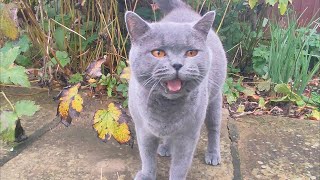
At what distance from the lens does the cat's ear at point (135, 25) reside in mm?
1398

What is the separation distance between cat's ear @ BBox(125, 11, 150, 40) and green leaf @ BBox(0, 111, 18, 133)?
2.01 feet

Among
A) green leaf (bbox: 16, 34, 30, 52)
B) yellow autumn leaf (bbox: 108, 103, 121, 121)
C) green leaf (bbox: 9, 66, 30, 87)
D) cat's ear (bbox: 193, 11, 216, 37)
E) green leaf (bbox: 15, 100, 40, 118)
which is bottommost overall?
yellow autumn leaf (bbox: 108, 103, 121, 121)

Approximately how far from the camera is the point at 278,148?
1996 mm

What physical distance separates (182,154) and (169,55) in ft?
1.46

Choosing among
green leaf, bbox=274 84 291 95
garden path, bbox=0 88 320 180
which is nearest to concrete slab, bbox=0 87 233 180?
garden path, bbox=0 88 320 180

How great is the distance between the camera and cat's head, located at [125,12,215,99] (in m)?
1.34

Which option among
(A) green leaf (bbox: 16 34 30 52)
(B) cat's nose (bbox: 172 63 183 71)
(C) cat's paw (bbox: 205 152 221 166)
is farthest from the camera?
(A) green leaf (bbox: 16 34 30 52)

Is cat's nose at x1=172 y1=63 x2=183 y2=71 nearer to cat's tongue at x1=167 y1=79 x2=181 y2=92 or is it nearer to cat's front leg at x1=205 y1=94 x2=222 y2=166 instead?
cat's tongue at x1=167 y1=79 x2=181 y2=92

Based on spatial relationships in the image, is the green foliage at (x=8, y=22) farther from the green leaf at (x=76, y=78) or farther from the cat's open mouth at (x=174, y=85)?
the cat's open mouth at (x=174, y=85)

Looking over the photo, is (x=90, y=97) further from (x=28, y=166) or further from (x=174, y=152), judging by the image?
(x=174, y=152)

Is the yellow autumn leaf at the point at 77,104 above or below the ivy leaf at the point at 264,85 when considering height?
above

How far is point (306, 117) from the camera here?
242cm

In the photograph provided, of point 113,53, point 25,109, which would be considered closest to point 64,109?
point 25,109

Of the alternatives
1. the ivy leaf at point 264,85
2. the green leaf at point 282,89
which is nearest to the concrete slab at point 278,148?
the green leaf at point 282,89
